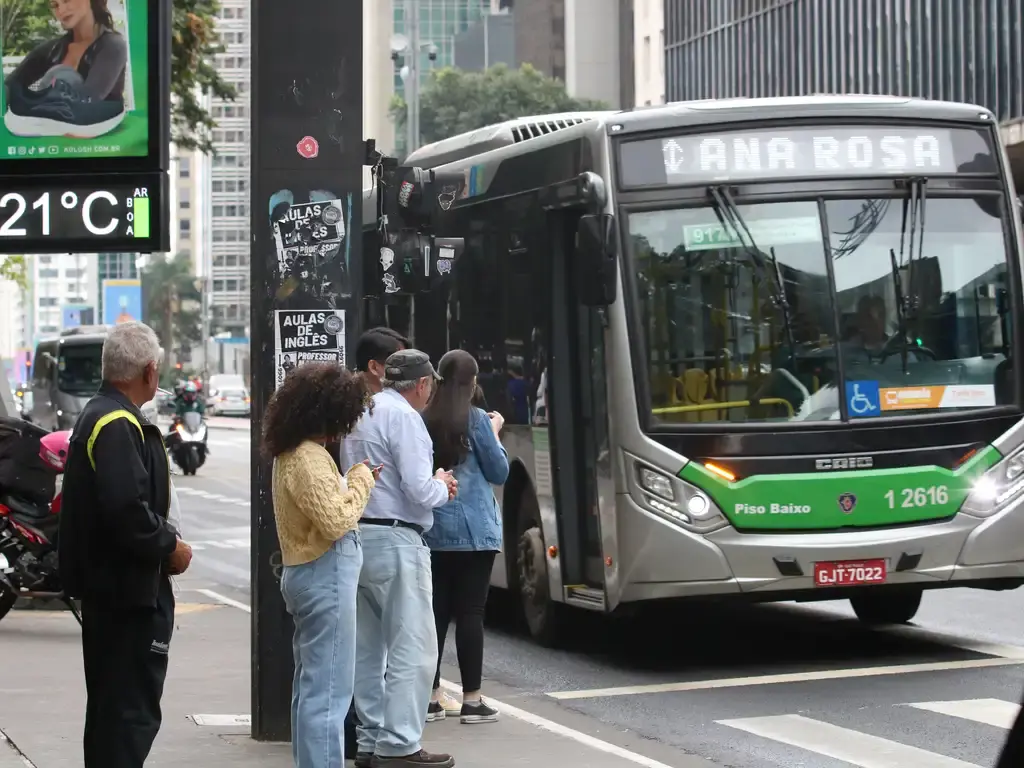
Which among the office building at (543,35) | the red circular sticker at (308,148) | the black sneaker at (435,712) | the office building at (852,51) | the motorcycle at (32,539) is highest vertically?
the office building at (543,35)

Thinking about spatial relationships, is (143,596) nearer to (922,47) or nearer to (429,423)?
(429,423)

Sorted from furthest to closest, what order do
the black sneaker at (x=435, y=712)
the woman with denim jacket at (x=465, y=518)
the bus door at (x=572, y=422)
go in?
the bus door at (x=572, y=422), the black sneaker at (x=435, y=712), the woman with denim jacket at (x=465, y=518)

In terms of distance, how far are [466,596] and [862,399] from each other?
9.24 ft

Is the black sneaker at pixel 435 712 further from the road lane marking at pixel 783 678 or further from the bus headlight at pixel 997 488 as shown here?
the bus headlight at pixel 997 488

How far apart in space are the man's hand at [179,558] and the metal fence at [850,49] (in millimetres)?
42001

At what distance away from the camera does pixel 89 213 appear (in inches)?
398

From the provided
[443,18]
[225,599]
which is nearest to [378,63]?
[443,18]

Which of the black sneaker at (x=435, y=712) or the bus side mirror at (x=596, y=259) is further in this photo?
the bus side mirror at (x=596, y=259)

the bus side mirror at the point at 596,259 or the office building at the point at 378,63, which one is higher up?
the office building at the point at 378,63

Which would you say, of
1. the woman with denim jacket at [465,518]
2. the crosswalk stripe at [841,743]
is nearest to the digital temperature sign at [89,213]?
the woman with denim jacket at [465,518]

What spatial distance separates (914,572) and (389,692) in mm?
3920

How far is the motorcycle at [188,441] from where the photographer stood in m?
35.2

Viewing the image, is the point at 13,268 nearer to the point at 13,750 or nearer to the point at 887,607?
the point at 887,607

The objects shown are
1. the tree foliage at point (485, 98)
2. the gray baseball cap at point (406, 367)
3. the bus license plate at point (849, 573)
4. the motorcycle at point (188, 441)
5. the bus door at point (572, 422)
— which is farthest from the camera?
the tree foliage at point (485, 98)
